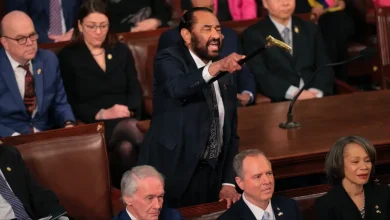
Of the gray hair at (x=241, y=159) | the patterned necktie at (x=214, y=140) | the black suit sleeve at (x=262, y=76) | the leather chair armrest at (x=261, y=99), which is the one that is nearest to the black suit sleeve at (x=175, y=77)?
the patterned necktie at (x=214, y=140)

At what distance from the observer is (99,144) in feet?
12.6

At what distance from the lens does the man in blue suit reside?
441 centimetres

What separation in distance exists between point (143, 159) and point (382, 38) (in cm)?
222

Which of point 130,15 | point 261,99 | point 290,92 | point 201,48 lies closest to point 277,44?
point 201,48

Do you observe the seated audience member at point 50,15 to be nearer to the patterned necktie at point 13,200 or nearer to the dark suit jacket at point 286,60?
the dark suit jacket at point 286,60

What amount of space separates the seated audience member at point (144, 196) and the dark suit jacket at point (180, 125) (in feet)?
1.20

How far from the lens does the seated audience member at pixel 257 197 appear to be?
3342 mm

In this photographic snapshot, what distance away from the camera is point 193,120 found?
11.8ft

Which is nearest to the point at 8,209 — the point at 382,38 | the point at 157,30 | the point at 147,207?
the point at 147,207

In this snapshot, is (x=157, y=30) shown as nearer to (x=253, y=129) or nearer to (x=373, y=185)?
(x=253, y=129)

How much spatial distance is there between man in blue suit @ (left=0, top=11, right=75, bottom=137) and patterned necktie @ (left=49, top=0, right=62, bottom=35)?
862 mm

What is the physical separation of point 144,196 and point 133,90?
1779 millimetres

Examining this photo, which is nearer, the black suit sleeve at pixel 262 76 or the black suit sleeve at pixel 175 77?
the black suit sleeve at pixel 175 77

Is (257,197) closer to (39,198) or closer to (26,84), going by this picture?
(39,198)
